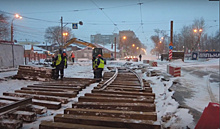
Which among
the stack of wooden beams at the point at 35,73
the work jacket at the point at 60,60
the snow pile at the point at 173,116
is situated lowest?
the snow pile at the point at 173,116

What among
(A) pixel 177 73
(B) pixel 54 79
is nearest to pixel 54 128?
(B) pixel 54 79

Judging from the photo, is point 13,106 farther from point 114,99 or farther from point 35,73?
point 35,73

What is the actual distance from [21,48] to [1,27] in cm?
2474

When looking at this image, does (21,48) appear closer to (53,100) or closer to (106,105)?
(53,100)

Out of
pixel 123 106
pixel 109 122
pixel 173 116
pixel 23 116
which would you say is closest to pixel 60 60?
pixel 23 116

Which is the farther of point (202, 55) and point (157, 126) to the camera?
point (202, 55)

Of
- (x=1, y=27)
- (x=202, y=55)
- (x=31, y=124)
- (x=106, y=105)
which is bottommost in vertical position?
(x=31, y=124)

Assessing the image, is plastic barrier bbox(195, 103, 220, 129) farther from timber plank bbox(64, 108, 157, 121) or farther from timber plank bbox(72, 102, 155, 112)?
timber plank bbox(72, 102, 155, 112)

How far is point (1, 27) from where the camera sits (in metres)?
35.8

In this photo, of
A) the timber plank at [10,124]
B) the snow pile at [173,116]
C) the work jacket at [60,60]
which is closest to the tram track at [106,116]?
the snow pile at [173,116]

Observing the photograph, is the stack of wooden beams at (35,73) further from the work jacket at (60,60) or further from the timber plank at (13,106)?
the timber plank at (13,106)

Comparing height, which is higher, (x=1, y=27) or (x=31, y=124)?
(x=1, y=27)

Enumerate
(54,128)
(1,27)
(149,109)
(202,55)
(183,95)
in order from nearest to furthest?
1. (54,128)
2. (149,109)
3. (183,95)
4. (202,55)
5. (1,27)

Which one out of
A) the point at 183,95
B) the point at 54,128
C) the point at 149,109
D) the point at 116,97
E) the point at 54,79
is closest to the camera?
the point at 54,128
